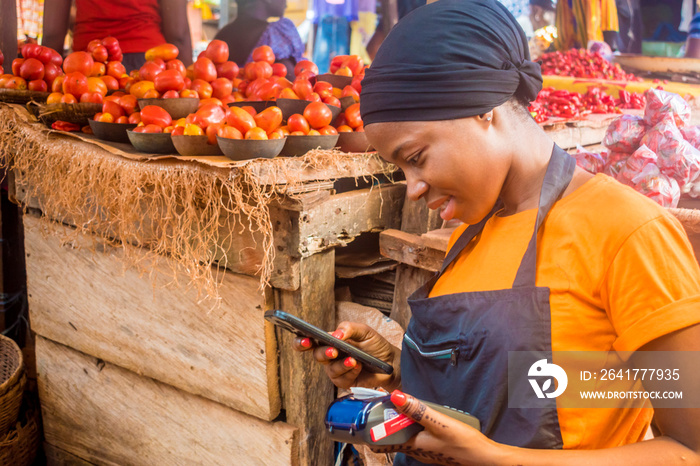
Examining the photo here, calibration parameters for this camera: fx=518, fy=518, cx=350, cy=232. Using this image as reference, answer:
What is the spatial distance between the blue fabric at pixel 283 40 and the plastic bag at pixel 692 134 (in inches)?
117

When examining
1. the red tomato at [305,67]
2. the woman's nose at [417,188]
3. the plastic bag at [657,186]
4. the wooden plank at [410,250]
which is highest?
the red tomato at [305,67]

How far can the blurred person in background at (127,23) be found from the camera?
3637 millimetres

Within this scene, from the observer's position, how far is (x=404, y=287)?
2.04m

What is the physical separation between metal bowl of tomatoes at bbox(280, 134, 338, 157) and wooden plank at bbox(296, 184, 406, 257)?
0.68 feet

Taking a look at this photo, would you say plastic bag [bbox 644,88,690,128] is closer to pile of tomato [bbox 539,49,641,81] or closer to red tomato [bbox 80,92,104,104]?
red tomato [bbox 80,92,104,104]

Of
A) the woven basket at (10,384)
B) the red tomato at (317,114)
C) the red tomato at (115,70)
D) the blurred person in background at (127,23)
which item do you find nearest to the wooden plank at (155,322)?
the woven basket at (10,384)

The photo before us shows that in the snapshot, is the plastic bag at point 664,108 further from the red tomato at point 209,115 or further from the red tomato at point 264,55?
the red tomato at point 264,55

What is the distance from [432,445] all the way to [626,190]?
1.92 ft

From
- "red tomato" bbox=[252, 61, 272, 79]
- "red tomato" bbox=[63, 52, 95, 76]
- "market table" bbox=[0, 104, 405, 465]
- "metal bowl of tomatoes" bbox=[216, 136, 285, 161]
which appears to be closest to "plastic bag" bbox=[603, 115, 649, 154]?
"market table" bbox=[0, 104, 405, 465]

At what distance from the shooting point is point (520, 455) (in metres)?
0.93

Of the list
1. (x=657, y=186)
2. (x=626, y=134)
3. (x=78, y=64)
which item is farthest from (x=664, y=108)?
(x=78, y=64)

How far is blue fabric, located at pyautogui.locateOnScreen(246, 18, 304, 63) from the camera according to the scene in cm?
419

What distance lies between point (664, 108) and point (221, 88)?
1.95 meters

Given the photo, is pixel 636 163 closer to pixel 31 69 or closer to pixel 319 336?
pixel 319 336
